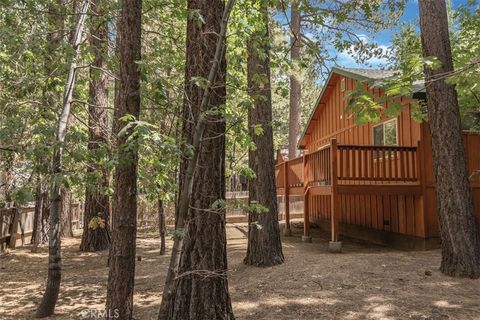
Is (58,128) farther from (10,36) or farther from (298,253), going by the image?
(298,253)

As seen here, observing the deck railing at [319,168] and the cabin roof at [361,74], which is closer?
the cabin roof at [361,74]

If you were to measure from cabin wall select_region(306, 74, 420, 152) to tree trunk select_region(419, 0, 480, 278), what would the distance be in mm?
3184

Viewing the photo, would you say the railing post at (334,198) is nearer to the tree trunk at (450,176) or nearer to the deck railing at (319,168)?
the deck railing at (319,168)

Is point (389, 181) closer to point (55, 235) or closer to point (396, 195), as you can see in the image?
point (396, 195)

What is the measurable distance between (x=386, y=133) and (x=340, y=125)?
3.43 m

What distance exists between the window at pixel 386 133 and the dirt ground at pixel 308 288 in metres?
3.63

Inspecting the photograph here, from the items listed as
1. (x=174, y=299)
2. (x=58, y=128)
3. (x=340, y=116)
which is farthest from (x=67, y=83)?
(x=340, y=116)

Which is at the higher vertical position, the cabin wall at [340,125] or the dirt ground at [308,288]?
the cabin wall at [340,125]

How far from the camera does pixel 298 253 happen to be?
969 cm

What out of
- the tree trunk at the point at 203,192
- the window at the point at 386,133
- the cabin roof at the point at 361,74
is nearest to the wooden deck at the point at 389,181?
the window at the point at 386,133

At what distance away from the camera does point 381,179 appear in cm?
1021

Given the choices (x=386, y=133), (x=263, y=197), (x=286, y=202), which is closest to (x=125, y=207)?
(x=263, y=197)

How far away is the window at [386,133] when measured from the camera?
39.4ft

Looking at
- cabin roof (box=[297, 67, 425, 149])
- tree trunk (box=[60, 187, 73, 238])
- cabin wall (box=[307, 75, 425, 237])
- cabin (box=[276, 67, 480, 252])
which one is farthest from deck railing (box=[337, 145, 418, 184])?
tree trunk (box=[60, 187, 73, 238])
